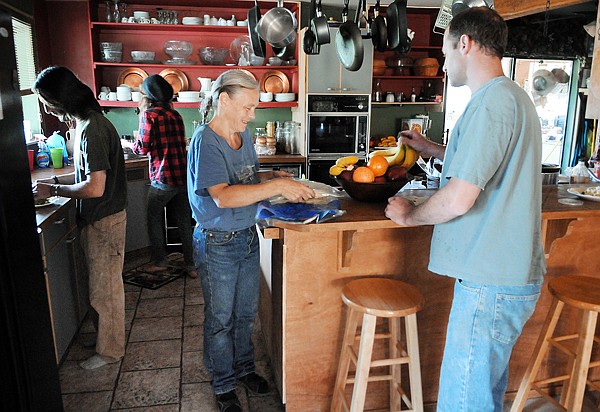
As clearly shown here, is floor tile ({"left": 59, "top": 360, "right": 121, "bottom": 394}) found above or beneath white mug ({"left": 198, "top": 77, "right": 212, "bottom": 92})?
beneath

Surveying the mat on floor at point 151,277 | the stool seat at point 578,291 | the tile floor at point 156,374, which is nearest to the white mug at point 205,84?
the mat on floor at point 151,277

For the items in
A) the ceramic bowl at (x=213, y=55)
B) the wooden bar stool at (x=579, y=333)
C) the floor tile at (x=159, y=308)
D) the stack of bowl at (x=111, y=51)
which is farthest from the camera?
the ceramic bowl at (x=213, y=55)

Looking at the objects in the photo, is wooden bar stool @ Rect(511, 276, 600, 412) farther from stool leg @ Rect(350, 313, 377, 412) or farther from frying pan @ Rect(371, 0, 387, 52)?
frying pan @ Rect(371, 0, 387, 52)

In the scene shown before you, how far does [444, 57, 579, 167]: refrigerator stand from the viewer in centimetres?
590

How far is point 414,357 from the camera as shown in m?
1.85

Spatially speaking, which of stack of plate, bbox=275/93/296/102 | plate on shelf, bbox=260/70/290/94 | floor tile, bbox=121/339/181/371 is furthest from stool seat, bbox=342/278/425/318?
plate on shelf, bbox=260/70/290/94

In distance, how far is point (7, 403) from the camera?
1.34 m

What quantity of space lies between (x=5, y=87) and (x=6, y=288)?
55 centimetres

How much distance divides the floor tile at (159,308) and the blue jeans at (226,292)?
3.50 feet

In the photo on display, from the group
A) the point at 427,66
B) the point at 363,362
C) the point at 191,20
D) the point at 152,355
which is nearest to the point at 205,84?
the point at 191,20

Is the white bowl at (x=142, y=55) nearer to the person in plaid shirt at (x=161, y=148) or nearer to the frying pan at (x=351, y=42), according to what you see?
the person in plaid shirt at (x=161, y=148)

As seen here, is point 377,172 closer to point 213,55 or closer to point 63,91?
point 63,91

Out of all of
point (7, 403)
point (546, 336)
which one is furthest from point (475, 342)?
point (7, 403)

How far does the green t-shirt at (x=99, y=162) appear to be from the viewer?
229 centimetres
